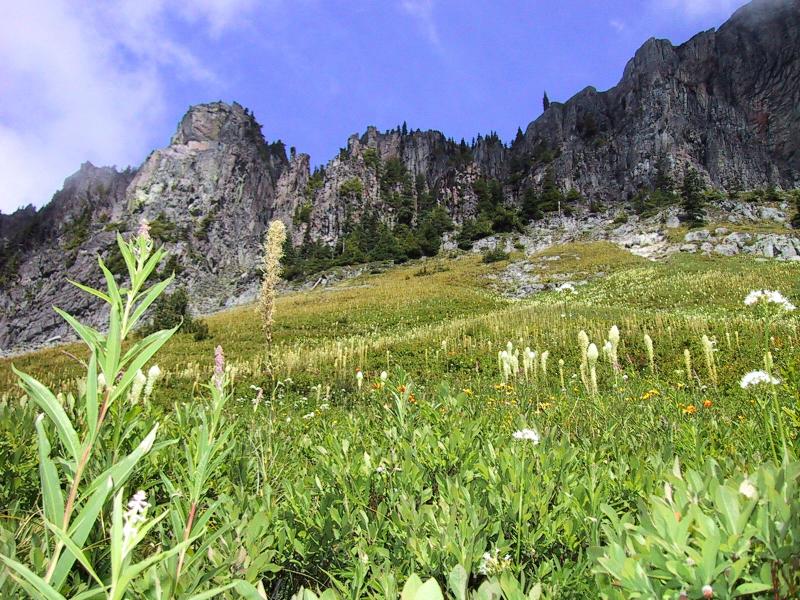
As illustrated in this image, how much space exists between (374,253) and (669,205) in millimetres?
39291

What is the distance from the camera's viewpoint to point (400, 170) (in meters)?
95.9

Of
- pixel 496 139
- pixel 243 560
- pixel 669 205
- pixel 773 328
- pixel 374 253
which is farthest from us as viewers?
pixel 496 139

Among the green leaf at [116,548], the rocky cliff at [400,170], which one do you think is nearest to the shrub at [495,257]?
the rocky cliff at [400,170]

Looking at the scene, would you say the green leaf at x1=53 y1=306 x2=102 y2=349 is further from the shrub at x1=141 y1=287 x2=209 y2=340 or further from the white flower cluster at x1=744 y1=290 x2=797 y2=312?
the shrub at x1=141 y1=287 x2=209 y2=340

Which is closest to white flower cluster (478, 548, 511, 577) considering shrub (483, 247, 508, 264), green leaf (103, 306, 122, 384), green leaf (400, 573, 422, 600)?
green leaf (400, 573, 422, 600)

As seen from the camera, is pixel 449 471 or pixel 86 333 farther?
pixel 449 471

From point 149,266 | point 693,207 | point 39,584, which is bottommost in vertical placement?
point 39,584

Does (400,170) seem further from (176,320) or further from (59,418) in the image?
(59,418)

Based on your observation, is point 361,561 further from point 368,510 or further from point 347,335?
point 347,335

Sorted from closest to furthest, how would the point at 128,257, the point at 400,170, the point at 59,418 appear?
the point at 59,418
the point at 128,257
the point at 400,170

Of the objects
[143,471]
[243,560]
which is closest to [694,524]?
[243,560]

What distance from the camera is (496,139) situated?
95938 millimetres

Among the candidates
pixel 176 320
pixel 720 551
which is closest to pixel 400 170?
pixel 176 320

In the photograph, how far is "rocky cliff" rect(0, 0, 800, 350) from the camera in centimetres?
7138
